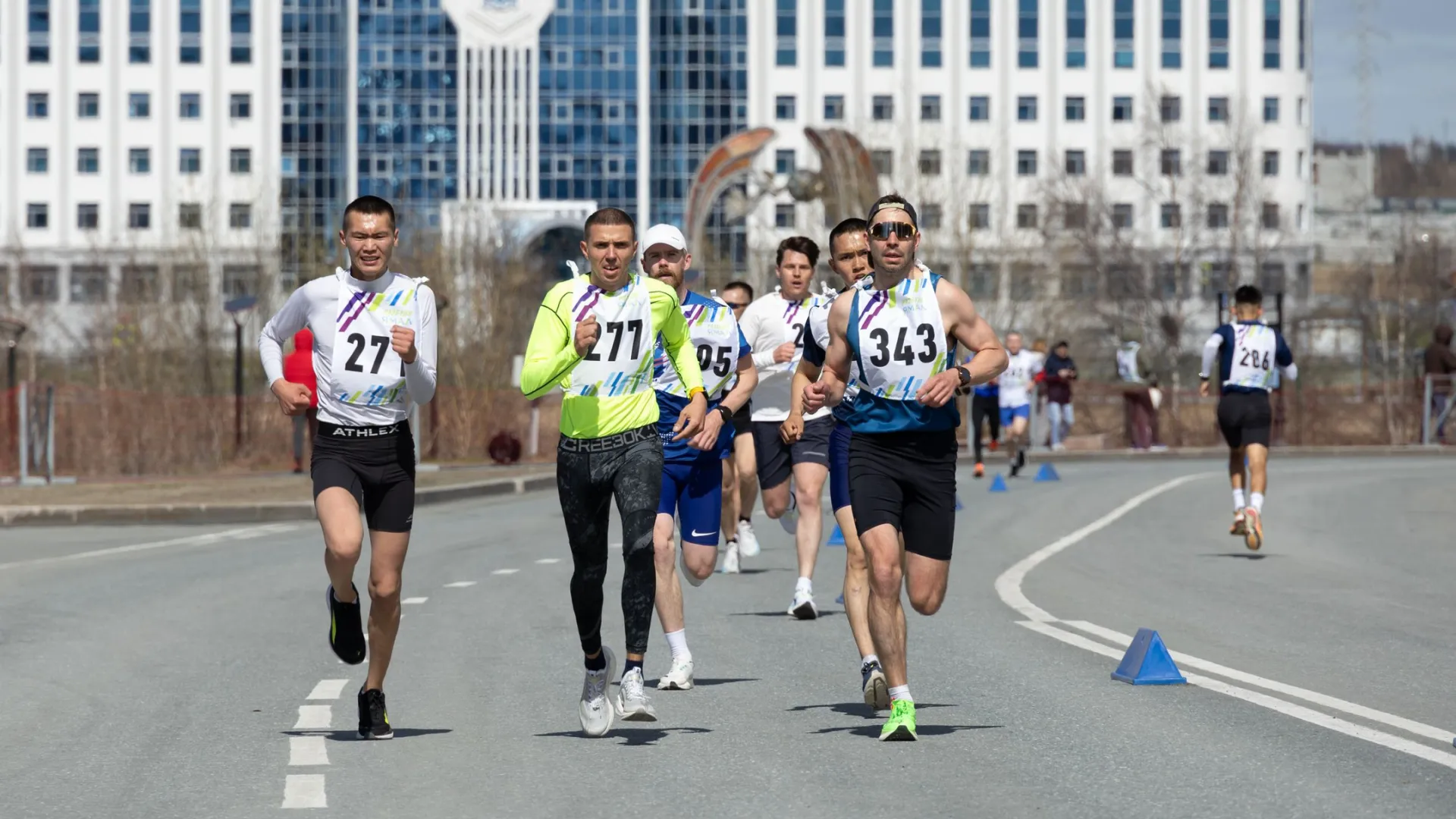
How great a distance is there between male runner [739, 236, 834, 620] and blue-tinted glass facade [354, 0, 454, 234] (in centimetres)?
9960

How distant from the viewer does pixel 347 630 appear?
27.8 feet

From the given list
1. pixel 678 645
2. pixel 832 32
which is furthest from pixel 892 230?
pixel 832 32

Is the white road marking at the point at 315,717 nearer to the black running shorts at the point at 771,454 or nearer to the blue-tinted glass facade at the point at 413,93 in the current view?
the black running shorts at the point at 771,454

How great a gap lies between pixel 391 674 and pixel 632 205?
105 m

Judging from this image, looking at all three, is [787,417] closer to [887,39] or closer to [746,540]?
[746,540]

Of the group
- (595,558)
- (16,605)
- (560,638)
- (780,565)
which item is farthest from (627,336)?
(780,565)

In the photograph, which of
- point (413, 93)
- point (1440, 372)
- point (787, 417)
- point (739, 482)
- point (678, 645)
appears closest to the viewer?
point (678, 645)

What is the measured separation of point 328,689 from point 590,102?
105 meters

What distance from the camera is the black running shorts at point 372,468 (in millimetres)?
8258

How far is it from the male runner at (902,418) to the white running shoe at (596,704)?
40.4 inches

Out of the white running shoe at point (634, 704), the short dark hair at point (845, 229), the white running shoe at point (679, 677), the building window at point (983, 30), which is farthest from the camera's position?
the building window at point (983, 30)

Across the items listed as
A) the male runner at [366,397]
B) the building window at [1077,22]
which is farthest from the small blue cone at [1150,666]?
the building window at [1077,22]

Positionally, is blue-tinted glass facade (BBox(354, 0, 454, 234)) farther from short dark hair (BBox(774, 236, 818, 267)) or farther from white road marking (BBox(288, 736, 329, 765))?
white road marking (BBox(288, 736, 329, 765))

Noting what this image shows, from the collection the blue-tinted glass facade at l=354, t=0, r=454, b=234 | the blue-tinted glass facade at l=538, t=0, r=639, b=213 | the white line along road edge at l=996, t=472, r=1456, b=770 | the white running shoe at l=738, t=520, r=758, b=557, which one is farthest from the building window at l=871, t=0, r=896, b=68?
the white line along road edge at l=996, t=472, r=1456, b=770
